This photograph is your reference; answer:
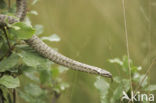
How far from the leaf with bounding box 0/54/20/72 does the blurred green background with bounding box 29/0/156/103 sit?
1.29 metres

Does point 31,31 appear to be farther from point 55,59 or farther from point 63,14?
point 63,14

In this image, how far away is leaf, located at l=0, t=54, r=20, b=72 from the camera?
121 centimetres

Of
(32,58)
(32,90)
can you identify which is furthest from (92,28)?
(32,58)

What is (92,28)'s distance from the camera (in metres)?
2.87

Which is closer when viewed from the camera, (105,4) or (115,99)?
(115,99)

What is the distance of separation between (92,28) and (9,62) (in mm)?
1730

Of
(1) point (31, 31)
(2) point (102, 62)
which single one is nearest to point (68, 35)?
(2) point (102, 62)

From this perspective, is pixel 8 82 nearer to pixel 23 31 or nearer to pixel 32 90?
pixel 23 31

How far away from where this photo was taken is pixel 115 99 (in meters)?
1.39

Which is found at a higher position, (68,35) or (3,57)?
(68,35)

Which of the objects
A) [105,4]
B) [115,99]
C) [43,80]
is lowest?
[115,99]

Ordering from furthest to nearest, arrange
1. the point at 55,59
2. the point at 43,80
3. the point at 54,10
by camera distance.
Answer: the point at 54,10 < the point at 43,80 < the point at 55,59

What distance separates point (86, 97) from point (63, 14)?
2.77ft

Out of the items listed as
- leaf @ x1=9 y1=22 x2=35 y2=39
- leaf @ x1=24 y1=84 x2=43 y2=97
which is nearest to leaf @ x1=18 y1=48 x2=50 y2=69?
leaf @ x1=9 y1=22 x2=35 y2=39
